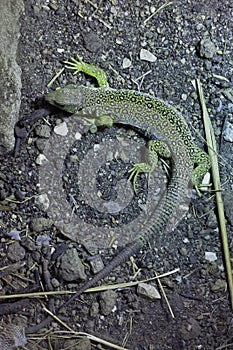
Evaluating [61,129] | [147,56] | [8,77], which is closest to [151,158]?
[61,129]

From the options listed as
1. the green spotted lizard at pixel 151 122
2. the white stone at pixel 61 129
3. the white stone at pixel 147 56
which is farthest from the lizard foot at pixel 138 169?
the white stone at pixel 147 56

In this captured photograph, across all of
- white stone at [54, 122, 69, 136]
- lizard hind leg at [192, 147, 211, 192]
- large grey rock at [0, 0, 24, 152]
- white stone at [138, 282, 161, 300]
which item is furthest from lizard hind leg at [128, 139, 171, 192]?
large grey rock at [0, 0, 24, 152]

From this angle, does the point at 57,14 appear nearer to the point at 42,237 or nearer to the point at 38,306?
the point at 42,237

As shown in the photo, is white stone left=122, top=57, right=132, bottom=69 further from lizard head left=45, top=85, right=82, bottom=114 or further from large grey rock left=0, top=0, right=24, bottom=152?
large grey rock left=0, top=0, right=24, bottom=152

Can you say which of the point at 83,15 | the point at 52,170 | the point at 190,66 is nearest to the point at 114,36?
the point at 83,15

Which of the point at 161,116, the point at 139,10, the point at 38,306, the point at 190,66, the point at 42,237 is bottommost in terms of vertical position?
the point at 38,306

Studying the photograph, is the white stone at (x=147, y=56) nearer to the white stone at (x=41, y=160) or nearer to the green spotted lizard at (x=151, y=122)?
the green spotted lizard at (x=151, y=122)
